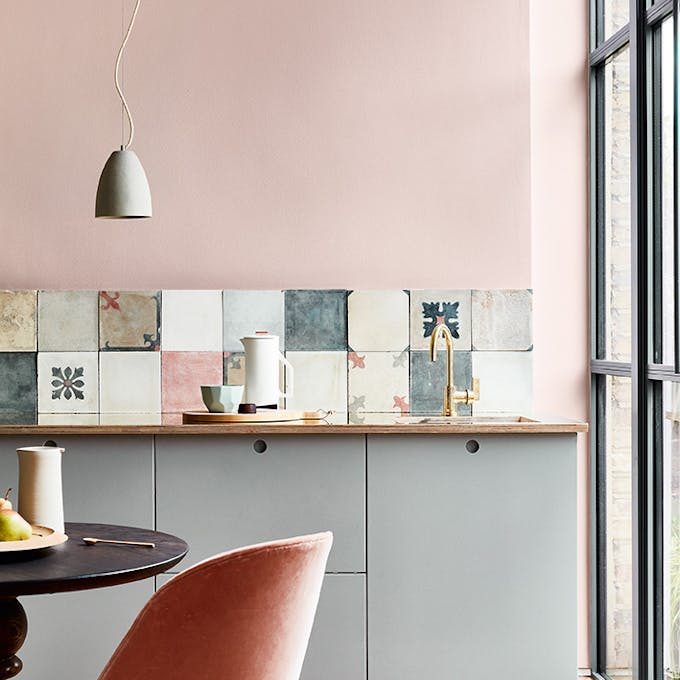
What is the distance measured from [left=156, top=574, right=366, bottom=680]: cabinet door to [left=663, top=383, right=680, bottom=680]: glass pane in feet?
2.94

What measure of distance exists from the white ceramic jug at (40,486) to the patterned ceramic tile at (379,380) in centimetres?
168

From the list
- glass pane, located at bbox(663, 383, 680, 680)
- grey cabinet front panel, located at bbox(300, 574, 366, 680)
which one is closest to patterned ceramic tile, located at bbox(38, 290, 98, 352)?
grey cabinet front panel, located at bbox(300, 574, 366, 680)

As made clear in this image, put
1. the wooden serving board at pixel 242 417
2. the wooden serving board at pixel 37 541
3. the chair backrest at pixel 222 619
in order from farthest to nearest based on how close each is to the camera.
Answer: the wooden serving board at pixel 242 417
the wooden serving board at pixel 37 541
the chair backrest at pixel 222 619

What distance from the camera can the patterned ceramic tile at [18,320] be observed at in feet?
12.0

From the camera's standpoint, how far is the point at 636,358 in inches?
127

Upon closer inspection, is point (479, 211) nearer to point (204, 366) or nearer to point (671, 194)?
point (671, 194)

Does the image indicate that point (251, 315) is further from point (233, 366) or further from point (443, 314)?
point (443, 314)

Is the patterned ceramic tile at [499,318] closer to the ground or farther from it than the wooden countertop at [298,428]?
farther from it

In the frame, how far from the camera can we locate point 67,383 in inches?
145

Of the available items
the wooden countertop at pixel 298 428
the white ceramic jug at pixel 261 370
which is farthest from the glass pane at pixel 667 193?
the white ceramic jug at pixel 261 370

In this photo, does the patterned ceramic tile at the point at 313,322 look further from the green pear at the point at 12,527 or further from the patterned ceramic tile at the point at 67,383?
the green pear at the point at 12,527

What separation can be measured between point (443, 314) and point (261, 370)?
71 cm

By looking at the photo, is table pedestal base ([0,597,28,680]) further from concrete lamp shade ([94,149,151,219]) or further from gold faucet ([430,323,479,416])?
gold faucet ([430,323,479,416])

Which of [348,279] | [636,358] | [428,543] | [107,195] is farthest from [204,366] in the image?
[636,358]
